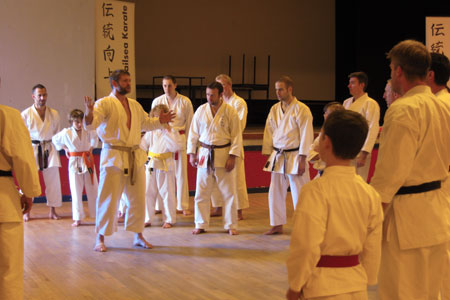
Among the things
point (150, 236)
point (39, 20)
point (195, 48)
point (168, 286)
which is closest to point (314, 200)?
point (168, 286)

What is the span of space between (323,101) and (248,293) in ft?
32.4

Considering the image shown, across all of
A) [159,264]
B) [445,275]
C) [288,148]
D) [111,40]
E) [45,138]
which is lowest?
[159,264]

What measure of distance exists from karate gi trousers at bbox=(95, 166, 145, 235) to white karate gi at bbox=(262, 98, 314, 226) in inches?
54.3

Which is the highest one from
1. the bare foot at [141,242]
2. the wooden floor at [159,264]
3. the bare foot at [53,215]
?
the bare foot at [53,215]

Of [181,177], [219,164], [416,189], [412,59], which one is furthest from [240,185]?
[412,59]

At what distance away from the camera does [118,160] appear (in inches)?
183

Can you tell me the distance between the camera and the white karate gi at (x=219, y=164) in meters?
5.43

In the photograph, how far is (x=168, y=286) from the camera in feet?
12.6

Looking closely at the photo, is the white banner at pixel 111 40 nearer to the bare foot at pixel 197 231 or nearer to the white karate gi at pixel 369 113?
the bare foot at pixel 197 231

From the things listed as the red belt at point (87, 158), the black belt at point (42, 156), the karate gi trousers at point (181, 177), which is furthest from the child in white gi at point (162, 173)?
the black belt at point (42, 156)

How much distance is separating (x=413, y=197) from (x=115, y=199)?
2913mm

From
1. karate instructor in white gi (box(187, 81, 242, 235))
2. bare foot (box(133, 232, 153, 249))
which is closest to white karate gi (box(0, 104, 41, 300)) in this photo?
bare foot (box(133, 232, 153, 249))

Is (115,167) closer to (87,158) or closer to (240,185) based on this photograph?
(87,158)

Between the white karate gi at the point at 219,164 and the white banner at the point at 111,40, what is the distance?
252cm
